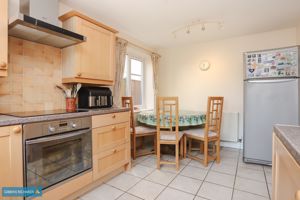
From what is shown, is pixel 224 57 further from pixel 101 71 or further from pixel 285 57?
pixel 101 71

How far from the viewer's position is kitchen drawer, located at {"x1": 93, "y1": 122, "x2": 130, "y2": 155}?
182 cm

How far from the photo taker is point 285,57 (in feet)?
7.52

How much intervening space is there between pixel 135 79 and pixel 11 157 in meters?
2.79

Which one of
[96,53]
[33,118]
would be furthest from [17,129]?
[96,53]

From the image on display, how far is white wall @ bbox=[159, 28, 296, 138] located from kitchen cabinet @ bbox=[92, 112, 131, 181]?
2.03 meters

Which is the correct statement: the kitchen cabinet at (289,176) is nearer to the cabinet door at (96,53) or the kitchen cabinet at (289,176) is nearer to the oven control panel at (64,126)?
the oven control panel at (64,126)

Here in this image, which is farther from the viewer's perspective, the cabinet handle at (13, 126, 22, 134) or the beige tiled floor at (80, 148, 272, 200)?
the beige tiled floor at (80, 148, 272, 200)

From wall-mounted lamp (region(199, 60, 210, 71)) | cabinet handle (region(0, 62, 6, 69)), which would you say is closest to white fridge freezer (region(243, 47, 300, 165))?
wall-mounted lamp (region(199, 60, 210, 71))

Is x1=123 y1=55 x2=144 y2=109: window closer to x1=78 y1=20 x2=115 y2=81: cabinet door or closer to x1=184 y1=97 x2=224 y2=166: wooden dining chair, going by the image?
x1=78 y1=20 x2=115 y2=81: cabinet door

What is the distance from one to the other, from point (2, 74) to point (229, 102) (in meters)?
3.51

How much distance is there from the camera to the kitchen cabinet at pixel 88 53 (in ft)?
6.36

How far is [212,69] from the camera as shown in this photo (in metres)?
3.51

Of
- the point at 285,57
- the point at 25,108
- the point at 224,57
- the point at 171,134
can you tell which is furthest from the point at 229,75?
the point at 25,108

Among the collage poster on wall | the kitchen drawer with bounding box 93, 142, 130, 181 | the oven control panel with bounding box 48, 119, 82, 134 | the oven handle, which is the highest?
the collage poster on wall
